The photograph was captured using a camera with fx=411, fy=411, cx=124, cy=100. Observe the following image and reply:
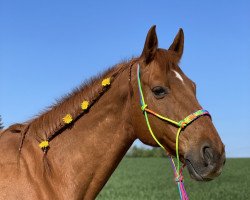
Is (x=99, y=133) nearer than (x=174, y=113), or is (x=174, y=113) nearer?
(x=174, y=113)

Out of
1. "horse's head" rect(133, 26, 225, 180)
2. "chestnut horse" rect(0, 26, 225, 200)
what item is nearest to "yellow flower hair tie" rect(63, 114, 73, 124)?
"chestnut horse" rect(0, 26, 225, 200)

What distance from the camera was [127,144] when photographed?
5043mm

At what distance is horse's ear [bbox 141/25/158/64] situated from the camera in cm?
483

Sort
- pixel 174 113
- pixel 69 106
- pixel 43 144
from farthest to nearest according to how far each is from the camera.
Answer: pixel 69 106, pixel 43 144, pixel 174 113

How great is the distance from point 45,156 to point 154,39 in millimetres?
1939

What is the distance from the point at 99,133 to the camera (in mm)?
5008

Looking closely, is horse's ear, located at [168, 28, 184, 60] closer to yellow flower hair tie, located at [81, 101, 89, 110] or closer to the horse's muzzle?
yellow flower hair tie, located at [81, 101, 89, 110]

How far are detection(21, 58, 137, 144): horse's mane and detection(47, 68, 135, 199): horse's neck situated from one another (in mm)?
169

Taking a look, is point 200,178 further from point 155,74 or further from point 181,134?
point 155,74

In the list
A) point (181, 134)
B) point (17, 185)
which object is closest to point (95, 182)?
point (17, 185)

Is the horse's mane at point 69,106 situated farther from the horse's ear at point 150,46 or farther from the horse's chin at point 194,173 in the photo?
the horse's chin at point 194,173

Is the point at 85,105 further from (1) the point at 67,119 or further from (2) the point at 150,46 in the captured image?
(2) the point at 150,46

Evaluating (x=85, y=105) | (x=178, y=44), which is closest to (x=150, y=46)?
(x=178, y=44)

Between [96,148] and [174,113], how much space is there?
1053 millimetres
